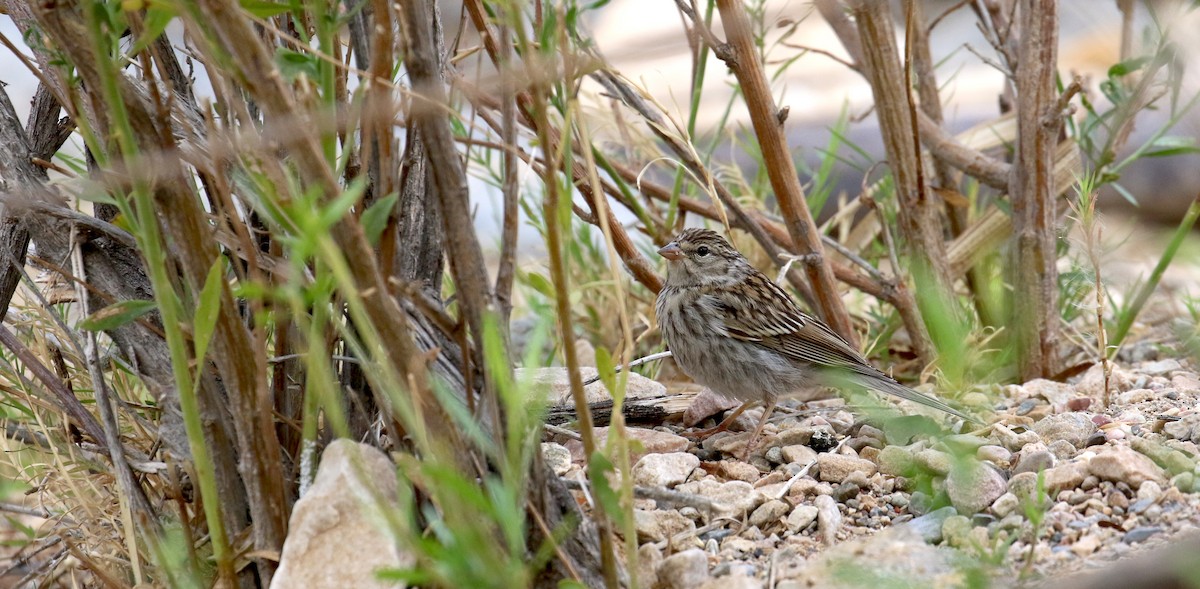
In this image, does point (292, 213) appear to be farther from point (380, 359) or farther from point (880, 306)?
point (880, 306)

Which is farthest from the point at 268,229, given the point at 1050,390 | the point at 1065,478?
the point at 1050,390

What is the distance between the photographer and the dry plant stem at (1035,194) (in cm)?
392

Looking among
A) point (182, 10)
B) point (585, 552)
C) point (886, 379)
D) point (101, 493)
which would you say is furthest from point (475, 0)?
point (886, 379)

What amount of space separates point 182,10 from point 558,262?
66 centimetres

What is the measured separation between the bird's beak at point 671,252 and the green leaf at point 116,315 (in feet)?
8.97

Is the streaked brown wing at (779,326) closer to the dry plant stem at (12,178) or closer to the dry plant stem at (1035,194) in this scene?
the dry plant stem at (1035,194)

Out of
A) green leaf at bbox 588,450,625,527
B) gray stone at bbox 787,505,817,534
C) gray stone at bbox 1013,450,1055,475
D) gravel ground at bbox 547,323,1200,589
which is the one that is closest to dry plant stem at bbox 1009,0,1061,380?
gravel ground at bbox 547,323,1200,589

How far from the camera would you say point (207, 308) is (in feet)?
6.04

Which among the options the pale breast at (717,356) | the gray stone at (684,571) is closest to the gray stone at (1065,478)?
the gray stone at (684,571)

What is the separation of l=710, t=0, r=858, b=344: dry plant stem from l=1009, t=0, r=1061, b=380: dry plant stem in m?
0.62

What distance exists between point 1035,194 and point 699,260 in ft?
4.14

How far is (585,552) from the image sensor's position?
216cm

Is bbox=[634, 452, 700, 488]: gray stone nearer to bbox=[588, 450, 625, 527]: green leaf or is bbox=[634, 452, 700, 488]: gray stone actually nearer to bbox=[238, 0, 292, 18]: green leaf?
bbox=[588, 450, 625, 527]: green leaf

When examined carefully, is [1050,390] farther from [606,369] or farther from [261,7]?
[261,7]
